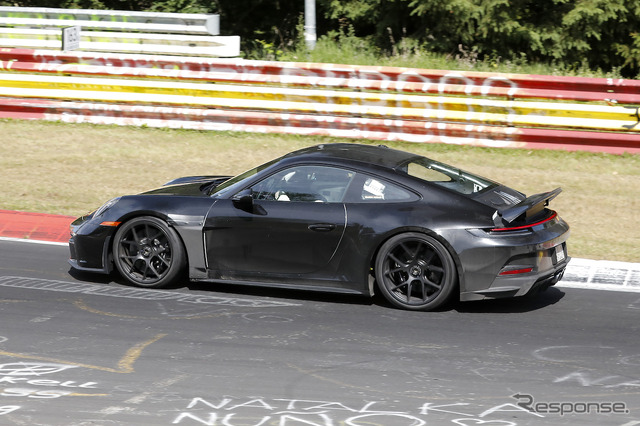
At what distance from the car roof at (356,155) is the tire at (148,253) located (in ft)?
4.06

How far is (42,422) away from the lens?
5352 millimetres

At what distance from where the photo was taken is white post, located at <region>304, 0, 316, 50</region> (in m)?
16.3

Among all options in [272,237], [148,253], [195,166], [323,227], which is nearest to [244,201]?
[272,237]

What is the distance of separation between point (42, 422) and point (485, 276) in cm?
353

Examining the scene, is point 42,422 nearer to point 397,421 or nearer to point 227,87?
point 397,421

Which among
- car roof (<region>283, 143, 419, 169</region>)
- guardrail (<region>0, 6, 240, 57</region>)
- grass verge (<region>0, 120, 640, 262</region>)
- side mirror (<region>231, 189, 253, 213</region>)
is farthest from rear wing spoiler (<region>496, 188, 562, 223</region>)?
guardrail (<region>0, 6, 240, 57</region>)

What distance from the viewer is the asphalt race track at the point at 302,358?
5516 millimetres

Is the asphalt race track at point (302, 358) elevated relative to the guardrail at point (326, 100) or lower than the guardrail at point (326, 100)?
lower

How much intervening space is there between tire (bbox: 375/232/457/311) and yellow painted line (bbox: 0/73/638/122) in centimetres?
621

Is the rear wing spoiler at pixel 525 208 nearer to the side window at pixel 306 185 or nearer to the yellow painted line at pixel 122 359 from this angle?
the side window at pixel 306 185

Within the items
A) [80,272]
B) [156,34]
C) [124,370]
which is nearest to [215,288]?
[80,272]

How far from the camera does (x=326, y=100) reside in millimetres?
13719

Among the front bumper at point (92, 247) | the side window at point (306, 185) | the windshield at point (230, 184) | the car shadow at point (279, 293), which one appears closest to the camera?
the side window at point (306, 185)

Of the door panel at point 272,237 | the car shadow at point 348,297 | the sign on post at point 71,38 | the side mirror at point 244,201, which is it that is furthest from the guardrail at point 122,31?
the door panel at point 272,237
